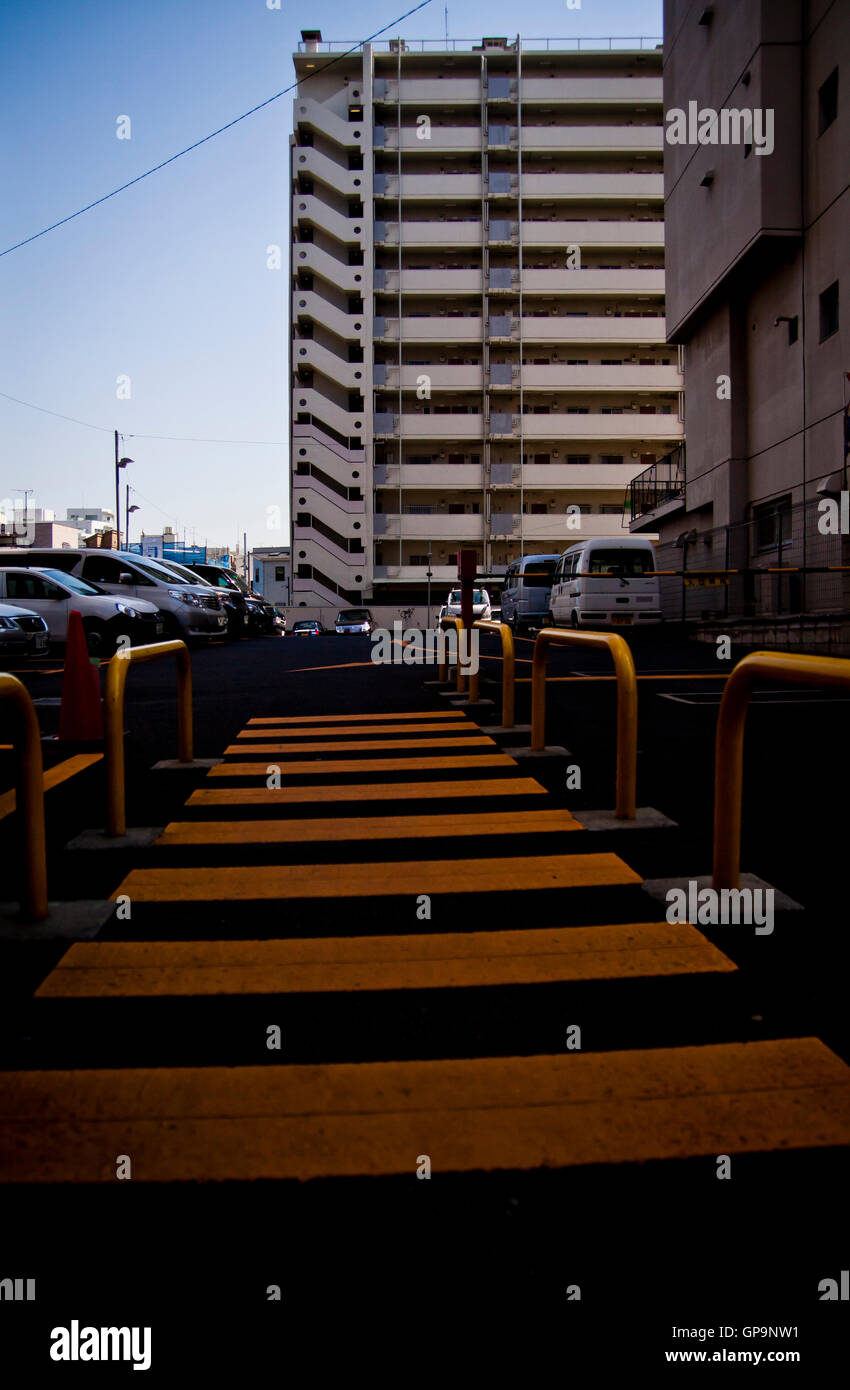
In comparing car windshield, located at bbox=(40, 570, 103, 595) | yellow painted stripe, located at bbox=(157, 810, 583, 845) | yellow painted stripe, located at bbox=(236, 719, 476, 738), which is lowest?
yellow painted stripe, located at bbox=(157, 810, 583, 845)

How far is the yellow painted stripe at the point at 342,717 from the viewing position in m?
8.33

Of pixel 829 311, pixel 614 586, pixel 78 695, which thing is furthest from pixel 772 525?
pixel 78 695

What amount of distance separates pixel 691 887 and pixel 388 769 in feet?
9.20

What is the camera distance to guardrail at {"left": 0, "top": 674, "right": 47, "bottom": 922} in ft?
9.96

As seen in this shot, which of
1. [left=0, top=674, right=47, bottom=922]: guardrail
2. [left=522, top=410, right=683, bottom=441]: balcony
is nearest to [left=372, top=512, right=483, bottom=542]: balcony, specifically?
[left=522, top=410, right=683, bottom=441]: balcony

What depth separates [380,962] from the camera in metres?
2.88

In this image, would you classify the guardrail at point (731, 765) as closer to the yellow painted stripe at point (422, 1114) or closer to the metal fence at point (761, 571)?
the yellow painted stripe at point (422, 1114)

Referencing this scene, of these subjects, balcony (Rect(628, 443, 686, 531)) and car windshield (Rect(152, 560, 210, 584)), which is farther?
balcony (Rect(628, 443, 686, 531))

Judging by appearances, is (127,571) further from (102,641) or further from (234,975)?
(234,975)

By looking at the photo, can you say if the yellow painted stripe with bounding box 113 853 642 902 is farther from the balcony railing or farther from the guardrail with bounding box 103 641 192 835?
the balcony railing

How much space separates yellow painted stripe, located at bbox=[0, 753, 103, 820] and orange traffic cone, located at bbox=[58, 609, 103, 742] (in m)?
0.59

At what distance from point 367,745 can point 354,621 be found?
40.9m

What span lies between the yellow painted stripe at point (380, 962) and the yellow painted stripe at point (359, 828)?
50.1 inches

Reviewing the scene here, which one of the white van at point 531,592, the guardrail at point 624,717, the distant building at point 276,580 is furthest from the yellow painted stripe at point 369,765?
the distant building at point 276,580
